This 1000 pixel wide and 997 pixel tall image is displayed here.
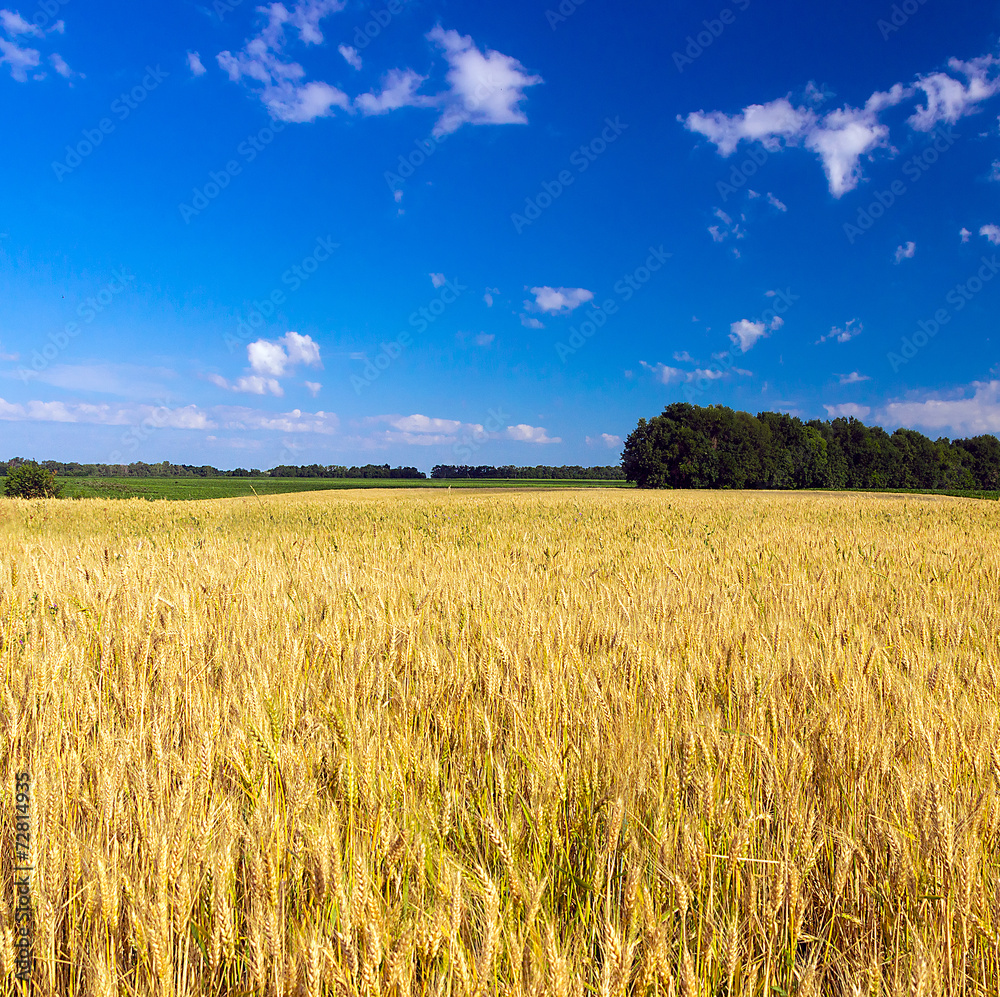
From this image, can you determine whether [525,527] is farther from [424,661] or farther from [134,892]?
[134,892]

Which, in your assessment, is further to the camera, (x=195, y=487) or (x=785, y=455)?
(x=785, y=455)

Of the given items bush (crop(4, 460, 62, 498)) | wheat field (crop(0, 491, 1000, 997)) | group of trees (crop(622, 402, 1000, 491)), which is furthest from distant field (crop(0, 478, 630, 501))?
wheat field (crop(0, 491, 1000, 997))

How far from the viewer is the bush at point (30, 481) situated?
123 feet

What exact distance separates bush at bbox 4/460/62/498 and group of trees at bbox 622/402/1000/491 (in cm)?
5408

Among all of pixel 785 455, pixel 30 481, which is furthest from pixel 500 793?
pixel 785 455

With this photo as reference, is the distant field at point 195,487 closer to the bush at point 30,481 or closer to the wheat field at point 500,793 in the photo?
the bush at point 30,481

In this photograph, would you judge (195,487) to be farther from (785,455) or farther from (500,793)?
(500,793)

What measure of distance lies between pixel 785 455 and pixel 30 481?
7519cm

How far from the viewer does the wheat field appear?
3.16 ft

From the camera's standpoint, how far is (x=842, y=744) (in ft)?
5.47

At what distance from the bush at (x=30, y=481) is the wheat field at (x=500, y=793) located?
4420 cm

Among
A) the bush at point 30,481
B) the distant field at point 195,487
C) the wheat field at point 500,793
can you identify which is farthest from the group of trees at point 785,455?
the wheat field at point 500,793

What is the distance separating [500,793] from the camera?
1.42 metres

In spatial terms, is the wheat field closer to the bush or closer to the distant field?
the distant field
